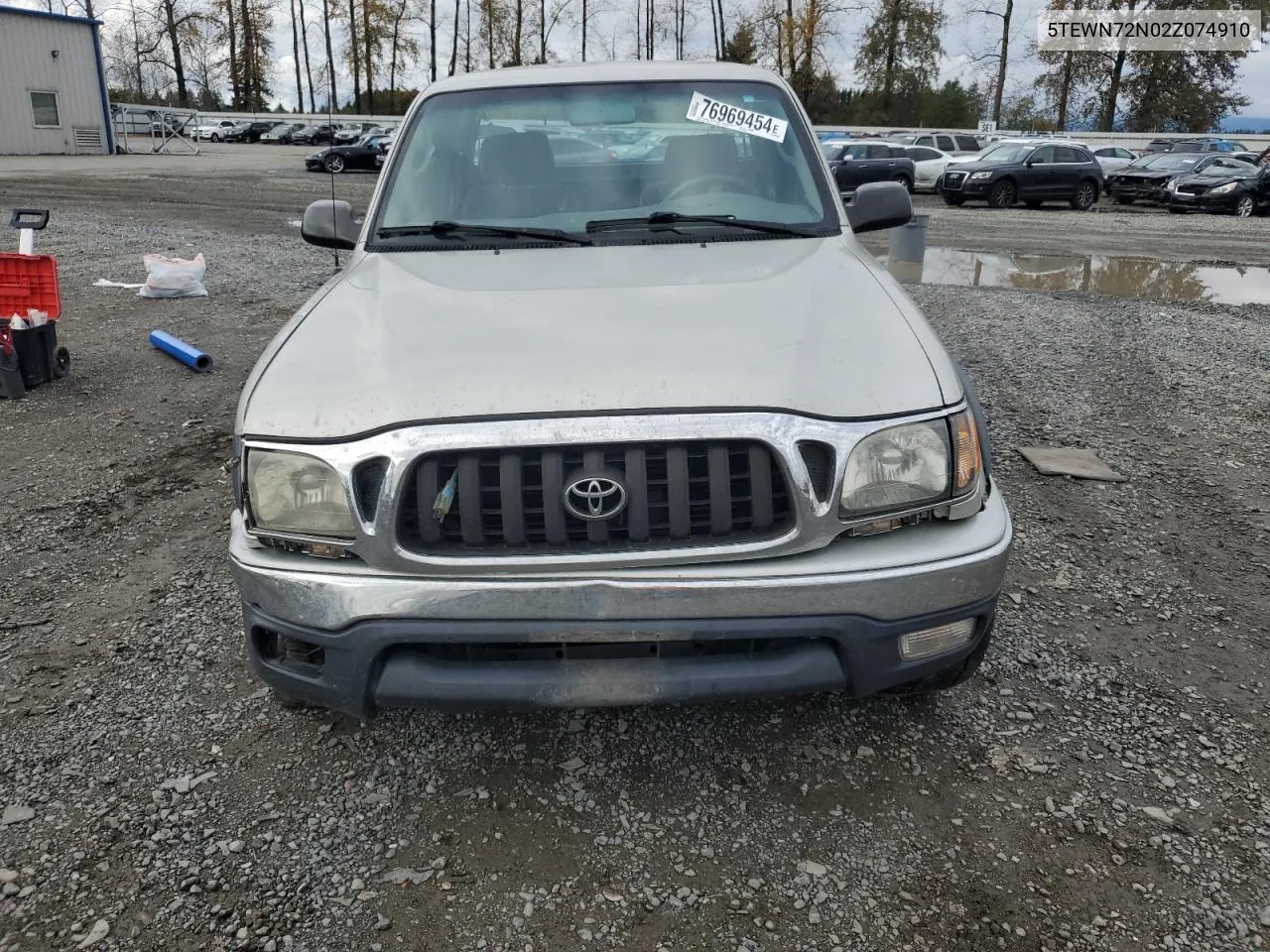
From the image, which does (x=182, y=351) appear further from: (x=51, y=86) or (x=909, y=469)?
(x=51, y=86)

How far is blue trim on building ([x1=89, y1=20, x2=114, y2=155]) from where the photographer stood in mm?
34375

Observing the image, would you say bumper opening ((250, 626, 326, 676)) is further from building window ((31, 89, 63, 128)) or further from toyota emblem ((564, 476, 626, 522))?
building window ((31, 89, 63, 128))

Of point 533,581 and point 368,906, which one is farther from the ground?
point 533,581

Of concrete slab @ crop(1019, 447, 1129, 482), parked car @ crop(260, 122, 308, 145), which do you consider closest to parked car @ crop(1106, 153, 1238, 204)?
concrete slab @ crop(1019, 447, 1129, 482)

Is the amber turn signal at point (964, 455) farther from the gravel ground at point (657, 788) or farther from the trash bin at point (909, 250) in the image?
the trash bin at point (909, 250)

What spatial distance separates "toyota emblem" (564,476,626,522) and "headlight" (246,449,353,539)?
51 cm

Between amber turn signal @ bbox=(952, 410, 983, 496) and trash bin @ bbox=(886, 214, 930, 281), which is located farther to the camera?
trash bin @ bbox=(886, 214, 930, 281)

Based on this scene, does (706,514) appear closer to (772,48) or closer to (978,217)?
(978,217)

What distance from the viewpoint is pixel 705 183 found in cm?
345

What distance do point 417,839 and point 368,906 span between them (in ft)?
0.75

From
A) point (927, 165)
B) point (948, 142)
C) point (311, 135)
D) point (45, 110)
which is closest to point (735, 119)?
point (927, 165)

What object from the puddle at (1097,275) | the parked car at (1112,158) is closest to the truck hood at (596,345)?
the puddle at (1097,275)

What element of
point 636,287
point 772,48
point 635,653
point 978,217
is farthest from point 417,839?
point 772,48

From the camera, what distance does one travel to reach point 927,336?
8.38ft
